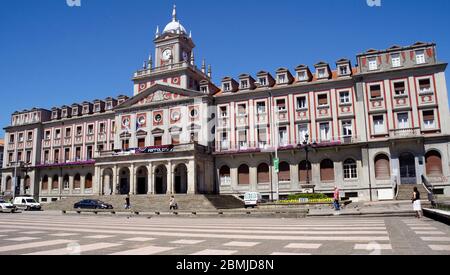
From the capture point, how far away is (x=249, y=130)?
141 ft

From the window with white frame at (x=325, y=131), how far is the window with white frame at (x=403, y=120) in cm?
696

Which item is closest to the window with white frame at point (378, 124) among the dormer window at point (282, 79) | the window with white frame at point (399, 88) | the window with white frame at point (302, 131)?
the window with white frame at point (399, 88)

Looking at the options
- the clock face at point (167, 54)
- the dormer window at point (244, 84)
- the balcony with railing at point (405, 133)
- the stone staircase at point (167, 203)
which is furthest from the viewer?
the clock face at point (167, 54)

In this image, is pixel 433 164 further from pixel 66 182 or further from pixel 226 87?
pixel 66 182

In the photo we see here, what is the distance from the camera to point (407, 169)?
34.7m

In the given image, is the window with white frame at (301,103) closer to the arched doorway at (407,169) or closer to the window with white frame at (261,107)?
the window with white frame at (261,107)

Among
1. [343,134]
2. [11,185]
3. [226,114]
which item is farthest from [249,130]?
[11,185]

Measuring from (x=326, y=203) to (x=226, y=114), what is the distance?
20.7 m

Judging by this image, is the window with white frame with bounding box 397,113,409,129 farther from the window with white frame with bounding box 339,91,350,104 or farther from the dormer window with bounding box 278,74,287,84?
the dormer window with bounding box 278,74,287,84

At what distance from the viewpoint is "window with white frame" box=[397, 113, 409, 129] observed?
35.9 metres

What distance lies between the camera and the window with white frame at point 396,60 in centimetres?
3688

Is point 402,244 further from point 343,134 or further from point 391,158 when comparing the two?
point 343,134

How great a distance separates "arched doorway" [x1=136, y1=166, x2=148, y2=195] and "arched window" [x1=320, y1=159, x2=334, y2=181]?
2201cm

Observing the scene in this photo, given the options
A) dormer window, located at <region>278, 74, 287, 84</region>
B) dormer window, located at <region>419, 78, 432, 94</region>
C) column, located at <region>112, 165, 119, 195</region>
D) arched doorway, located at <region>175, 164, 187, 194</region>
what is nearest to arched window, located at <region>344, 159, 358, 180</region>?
dormer window, located at <region>419, 78, 432, 94</region>
